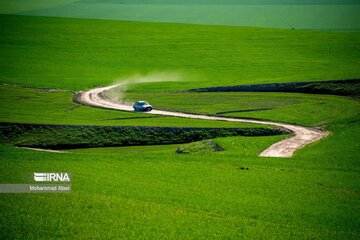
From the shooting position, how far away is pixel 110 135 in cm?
4919

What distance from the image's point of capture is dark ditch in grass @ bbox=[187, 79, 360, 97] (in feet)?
220

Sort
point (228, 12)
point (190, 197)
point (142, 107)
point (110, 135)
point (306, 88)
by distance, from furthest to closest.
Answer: point (228, 12)
point (306, 88)
point (142, 107)
point (110, 135)
point (190, 197)

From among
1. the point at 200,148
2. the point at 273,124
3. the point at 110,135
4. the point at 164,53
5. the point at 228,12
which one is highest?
the point at 228,12

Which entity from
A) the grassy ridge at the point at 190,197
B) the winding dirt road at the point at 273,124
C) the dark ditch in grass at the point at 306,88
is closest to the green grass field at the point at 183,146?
the grassy ridge at the point at 190,197

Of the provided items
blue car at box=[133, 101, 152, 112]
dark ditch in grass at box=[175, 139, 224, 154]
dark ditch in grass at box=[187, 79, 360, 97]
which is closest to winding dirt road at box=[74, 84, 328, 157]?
Result: blue car at box=[133, 101, 152, 112]

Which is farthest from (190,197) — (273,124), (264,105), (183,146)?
(264,105)

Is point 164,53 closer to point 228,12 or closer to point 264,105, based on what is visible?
point 264,105

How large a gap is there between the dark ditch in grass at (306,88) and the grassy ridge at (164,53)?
2.66 metres

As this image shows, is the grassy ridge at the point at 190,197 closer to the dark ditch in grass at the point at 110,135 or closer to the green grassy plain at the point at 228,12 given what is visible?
the dark ditch in grass at the point at 110,135

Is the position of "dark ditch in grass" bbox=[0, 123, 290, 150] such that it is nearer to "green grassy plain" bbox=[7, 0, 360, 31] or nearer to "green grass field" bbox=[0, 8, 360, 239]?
"green grass field" bbox=[0, 8, 360, 239]

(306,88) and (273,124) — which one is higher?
(306,88)

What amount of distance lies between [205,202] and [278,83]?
149ft

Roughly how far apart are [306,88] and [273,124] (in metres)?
18.5

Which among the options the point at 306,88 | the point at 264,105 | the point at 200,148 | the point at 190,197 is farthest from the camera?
the point at 306,88
